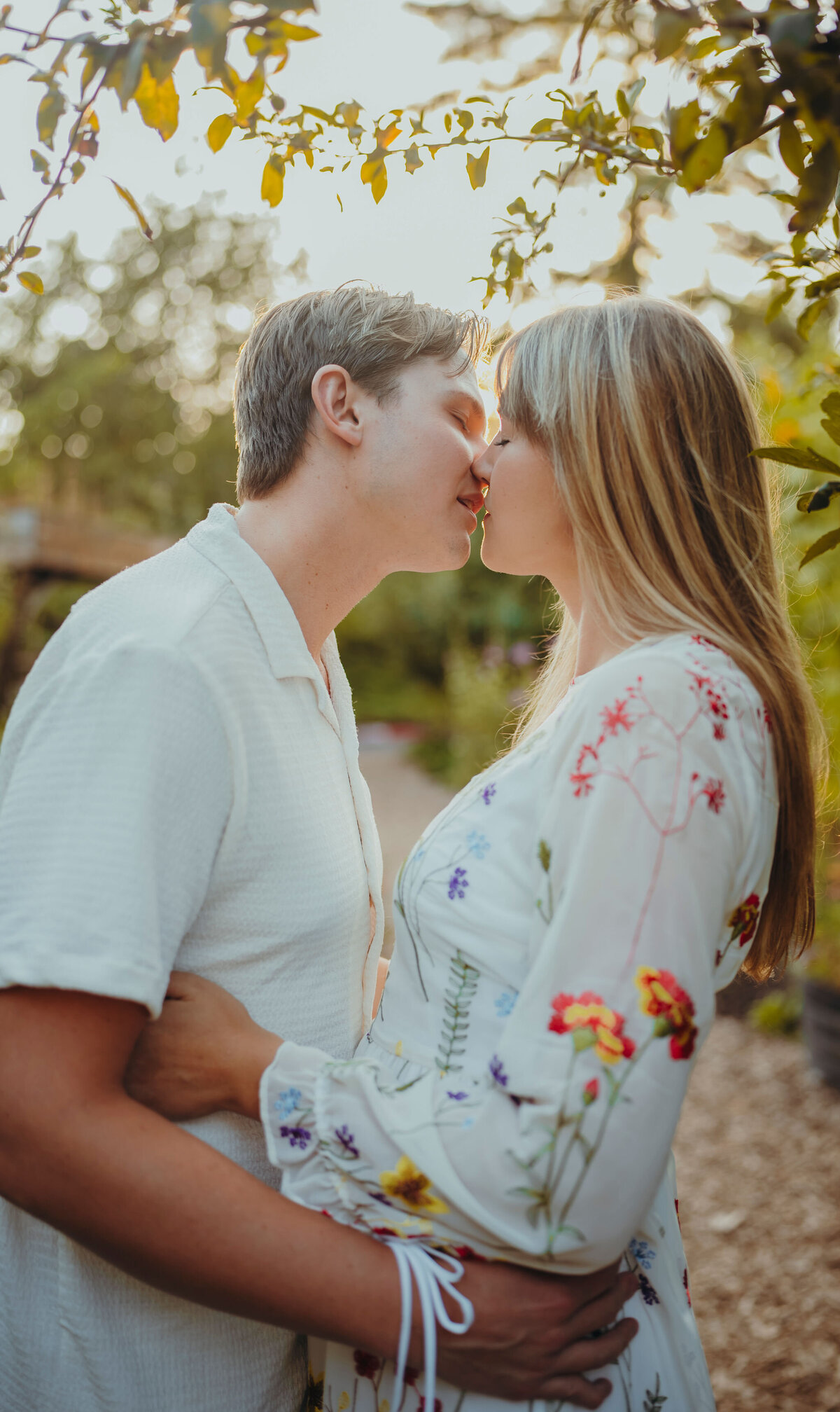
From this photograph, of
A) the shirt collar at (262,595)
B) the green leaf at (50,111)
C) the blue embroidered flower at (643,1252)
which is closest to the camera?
the green leaf at (50,111)

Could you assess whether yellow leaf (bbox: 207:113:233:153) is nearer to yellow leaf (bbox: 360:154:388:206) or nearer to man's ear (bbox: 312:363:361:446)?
yellow leaf (bbox: 360:154:388:206)

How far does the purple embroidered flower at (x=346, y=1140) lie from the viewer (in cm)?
114

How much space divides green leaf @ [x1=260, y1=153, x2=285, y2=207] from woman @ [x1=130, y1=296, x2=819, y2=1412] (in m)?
0.49

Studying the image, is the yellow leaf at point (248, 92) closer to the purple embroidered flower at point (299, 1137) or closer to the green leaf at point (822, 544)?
the green leaf at point (822, 544)

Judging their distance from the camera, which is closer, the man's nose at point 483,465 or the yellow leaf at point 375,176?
the yellow leaf at point 375,176

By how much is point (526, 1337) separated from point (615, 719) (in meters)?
0.73

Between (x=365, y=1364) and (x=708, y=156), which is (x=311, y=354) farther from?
(x=365, y=1364)

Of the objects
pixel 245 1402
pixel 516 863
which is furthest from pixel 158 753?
pixel 245 1402

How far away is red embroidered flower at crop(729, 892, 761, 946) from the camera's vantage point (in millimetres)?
1237

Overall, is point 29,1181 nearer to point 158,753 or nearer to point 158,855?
point 158,855

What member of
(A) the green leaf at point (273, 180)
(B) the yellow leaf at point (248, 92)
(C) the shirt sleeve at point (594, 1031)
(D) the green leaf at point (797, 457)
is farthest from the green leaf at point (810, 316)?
(B) the yellow leaf at point (248, 92)

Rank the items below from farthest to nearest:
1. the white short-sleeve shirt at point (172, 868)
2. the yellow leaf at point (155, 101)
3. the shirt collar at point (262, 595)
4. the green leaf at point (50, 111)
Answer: the shirt collar at point (262, 595), the white short-sleeve shirt at point (172, 868), the green leaf at point (50, 111), the yellow leaf at point (155, 101)

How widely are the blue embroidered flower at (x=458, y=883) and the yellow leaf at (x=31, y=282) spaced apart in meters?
0.96

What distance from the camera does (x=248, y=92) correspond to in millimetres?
842
